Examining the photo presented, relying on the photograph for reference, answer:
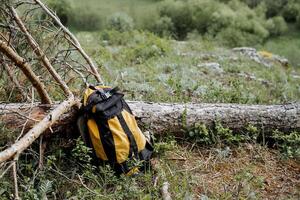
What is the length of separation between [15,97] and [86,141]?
118 centimetres

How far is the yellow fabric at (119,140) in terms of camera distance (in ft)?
11.8

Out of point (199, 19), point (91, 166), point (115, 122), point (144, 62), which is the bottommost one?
point (199, 19)

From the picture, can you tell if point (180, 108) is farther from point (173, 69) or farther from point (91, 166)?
point (173, 69)

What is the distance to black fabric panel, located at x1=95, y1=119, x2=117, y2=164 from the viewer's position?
11.7ft

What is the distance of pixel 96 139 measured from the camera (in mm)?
3605

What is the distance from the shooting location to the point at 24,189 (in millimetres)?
3316

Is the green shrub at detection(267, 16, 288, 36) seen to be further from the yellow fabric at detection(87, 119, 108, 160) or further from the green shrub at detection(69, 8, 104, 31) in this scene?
the yellow fabric at detection(87, 119, 108, 160)

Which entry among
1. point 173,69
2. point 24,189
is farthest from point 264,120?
point 173,69

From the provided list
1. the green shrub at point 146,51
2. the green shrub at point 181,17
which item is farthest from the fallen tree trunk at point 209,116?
the green shrub at point 181,17

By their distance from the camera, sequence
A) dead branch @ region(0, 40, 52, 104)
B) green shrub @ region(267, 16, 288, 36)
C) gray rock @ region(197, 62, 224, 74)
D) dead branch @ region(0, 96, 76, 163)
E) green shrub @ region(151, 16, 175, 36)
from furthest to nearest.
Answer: green shrub @ region(267, 16, 288, 36) → green shrub @ region(151, 16, 175, 36) → gray rock @ region(197, 62, 224, 74) → dead branch @ region(0, 40, 52, 104) → dead branch @ region(0, 96, 76, 163)

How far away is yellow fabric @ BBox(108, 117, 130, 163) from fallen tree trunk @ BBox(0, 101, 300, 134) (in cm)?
43

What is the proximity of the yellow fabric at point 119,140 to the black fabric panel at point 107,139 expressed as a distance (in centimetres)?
2

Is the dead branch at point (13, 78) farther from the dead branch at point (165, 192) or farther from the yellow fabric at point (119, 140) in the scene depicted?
the dead branch at point (165, 192)

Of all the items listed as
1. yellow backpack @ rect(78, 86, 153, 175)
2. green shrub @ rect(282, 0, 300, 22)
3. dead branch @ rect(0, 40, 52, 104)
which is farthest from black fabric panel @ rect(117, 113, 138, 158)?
green shrub @ rect(282, 0, 300, 22)
